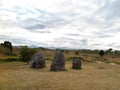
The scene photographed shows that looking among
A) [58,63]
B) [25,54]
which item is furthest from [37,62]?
[25,54]

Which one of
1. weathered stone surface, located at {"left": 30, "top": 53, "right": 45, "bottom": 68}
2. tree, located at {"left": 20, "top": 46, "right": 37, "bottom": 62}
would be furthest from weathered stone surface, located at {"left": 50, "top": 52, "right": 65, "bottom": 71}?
tree, located at {"left": 20, "top": 46, "right": 37, "bottom": 62}

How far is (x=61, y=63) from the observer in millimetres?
39156

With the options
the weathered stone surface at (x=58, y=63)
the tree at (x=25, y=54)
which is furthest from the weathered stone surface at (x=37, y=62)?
the tree at (x=25, y=54)

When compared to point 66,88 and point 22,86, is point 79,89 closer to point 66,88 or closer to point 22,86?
point 66,88

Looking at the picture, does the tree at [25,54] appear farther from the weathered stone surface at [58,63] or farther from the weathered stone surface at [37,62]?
the weathered stone surface at [58,63]

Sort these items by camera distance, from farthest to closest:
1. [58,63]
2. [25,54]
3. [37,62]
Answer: [25,54] → [37,62] → [58,63]

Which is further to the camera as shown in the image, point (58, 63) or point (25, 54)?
point (25, 54)

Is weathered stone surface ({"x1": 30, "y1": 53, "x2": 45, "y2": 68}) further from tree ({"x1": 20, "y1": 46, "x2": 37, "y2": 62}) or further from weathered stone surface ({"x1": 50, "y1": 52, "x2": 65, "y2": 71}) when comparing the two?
tree ({"x1": 20, "y1": 46, "x2": 37, "y2": 62})

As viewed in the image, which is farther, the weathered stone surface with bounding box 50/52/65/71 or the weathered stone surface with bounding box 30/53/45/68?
the weathered stone surface with bounding box 30/53/45/68

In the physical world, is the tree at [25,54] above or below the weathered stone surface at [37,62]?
above

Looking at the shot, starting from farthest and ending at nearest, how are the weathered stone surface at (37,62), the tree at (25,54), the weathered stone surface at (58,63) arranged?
the tree at (25,54), the weathered stone surface at (37,62), the weathered stone surface at (58,63)

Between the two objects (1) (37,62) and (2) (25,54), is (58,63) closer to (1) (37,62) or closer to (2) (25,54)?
(1) (37,62)

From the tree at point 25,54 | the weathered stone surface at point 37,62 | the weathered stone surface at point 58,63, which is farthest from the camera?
the tree at point 25,54

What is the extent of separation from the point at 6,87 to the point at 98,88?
8.82m
